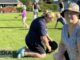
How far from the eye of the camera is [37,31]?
11047 millimetres

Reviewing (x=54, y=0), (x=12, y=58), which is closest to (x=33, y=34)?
(x=12, y=58)

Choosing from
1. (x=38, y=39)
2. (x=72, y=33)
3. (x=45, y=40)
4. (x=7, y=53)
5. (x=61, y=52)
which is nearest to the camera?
(x=72, y=33)

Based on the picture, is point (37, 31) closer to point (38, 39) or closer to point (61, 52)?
point (38, 39)

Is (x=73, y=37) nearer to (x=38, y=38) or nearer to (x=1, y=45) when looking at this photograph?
(x=38, y=38)

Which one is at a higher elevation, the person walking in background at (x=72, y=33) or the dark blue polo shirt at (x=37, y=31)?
the person walking in background at (x=72, y=33)

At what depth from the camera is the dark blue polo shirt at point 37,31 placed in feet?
35.9

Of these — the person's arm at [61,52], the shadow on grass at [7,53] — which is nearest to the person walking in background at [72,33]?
the person's arm at [61,52]

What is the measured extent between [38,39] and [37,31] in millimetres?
241

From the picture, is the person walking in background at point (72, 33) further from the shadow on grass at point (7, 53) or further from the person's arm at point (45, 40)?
the shadow on grass at point (7, 53)

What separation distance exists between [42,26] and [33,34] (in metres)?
0.35

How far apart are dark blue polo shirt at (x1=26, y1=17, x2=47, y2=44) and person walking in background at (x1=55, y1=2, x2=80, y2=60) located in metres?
5.50

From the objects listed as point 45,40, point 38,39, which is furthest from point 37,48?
point 45,40

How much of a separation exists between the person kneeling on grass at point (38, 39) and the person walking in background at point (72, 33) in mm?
5414

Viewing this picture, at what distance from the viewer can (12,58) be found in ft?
35.6
